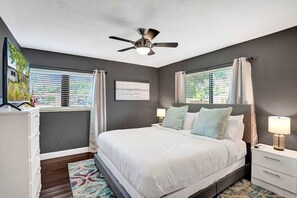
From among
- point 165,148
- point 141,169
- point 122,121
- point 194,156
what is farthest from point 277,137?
point 122,121

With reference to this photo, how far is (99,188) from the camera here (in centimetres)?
226

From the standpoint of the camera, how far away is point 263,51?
8.89ft

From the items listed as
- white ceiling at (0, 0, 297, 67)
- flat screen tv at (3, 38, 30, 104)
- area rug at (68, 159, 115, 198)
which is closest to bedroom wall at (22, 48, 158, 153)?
white ceiling at (0, 0, 297, 67)

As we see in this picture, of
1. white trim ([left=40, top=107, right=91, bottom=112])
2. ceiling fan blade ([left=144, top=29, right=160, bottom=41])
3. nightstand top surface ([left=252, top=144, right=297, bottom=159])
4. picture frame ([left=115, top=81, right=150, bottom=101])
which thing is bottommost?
nightstand top surface ([left=252, top=144, right=297, bottom=159])

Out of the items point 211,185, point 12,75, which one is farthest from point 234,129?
point 12,75

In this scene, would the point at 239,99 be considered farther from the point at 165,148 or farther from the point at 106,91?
the point at 106,91

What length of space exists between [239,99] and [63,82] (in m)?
3.97

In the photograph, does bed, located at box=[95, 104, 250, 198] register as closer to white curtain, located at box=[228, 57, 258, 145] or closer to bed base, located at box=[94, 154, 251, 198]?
bed base, located at box=[94, 154, 251, 198]

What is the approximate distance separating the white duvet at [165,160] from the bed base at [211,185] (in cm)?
16

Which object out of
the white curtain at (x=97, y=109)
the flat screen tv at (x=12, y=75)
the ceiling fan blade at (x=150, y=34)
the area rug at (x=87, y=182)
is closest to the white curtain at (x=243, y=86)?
the ceiling fan blade at (x=150, y=34)

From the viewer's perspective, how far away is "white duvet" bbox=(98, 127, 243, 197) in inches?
59.5

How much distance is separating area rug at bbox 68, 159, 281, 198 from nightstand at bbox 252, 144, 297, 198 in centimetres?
11

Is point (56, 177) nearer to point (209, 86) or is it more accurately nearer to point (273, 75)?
point (209, 86)

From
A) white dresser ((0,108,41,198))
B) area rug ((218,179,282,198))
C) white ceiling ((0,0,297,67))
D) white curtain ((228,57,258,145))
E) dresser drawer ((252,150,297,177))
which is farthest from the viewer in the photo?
white curtain ((228,57,258,145))
